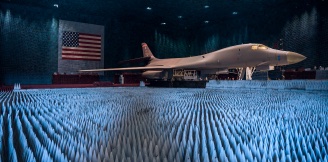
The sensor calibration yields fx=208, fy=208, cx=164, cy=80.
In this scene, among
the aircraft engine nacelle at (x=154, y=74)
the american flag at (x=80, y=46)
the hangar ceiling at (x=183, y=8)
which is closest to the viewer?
the aircraft engine nacelle at (x=154, y=74)

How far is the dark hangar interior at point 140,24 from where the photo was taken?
15141mm

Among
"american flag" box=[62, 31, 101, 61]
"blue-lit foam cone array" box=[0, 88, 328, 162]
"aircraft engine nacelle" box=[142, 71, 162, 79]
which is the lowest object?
"blue-lit foam cone array" box=[0, 88, 328, 162]

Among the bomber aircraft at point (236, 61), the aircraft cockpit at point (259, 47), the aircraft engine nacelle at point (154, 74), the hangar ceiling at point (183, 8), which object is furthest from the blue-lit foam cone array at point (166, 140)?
the hangar ceiling at point (183, 8)

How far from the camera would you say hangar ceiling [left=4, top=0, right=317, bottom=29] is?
1595 cm

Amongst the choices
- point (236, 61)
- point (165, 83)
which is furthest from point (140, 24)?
point (236, 61)

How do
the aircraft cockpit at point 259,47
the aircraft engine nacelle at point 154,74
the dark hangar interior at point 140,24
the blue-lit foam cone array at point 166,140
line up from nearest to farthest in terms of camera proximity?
the blue-lit foam cone array at point 166,140 < the aircraft cockpit at point 259,47 < the aircraft engine nacelle at point 154,74 < the dark hangar interior at point 140,24

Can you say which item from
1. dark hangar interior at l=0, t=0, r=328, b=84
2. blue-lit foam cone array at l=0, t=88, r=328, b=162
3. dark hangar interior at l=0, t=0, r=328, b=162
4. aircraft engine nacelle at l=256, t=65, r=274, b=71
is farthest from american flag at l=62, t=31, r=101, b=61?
blue-lit foam cone array at l=0, t=88, r=328, b=162

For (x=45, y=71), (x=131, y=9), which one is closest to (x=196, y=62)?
(x=131, y=9)

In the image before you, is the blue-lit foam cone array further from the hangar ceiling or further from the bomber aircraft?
the hangar ceiling

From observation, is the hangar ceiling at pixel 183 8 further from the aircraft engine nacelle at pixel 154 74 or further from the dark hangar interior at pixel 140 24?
the aircraft engine nacelle at pixel 154 74

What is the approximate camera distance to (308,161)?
0.92 metres

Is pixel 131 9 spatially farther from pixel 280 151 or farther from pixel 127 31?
pixel 280 151

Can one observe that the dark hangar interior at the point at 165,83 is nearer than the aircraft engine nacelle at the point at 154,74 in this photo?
Yes

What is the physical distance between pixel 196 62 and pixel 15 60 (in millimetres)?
15389
